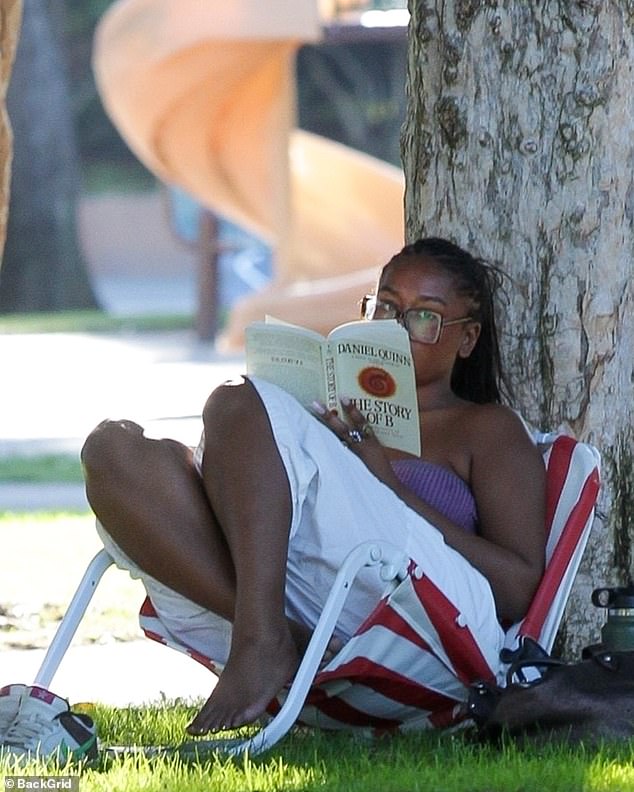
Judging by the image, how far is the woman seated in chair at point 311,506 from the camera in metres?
3.70

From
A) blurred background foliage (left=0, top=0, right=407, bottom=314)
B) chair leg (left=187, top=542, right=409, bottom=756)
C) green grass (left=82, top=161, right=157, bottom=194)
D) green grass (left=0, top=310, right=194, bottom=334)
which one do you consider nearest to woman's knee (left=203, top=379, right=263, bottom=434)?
chair leg (left=187, top=542, right=409, bottom=756)

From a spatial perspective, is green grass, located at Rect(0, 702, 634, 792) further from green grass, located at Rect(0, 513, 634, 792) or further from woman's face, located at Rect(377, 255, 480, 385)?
woman's face, located at Rect(377, 255, 480, 385)

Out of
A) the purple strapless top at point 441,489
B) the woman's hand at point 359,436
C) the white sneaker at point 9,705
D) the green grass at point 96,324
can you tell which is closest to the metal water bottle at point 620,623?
the purple strapless top at point 441,489

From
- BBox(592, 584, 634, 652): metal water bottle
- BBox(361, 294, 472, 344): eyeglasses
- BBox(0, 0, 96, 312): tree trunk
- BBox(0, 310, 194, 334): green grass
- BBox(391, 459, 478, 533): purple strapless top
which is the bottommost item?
BBox(0, 310, 194, 334): green grass

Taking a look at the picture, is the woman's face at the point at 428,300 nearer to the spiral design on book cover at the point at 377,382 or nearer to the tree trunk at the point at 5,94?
the spiral design on book cover at the point at 377,382

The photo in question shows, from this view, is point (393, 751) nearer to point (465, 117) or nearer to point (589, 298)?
point (589, 298)

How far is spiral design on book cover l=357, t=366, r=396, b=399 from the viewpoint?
3.96 m

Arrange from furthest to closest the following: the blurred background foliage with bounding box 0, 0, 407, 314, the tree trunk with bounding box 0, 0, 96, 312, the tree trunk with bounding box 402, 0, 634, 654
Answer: the tree trunk with bounding box 0, 0, 96, 312
the blurred background foliage with bounding box 0, 0, 407, 314
the tree trunk with bounding box 402, 0, 634, 654

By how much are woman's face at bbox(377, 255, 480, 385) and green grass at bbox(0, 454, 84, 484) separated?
222 inches

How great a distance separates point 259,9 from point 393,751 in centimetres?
1274

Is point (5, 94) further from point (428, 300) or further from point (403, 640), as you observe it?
point (403, 640)

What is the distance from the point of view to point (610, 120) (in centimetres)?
446

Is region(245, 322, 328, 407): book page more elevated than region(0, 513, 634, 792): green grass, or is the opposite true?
region(245, 322, 328, 407): book page

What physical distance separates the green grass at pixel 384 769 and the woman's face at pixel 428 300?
0.83 metres
